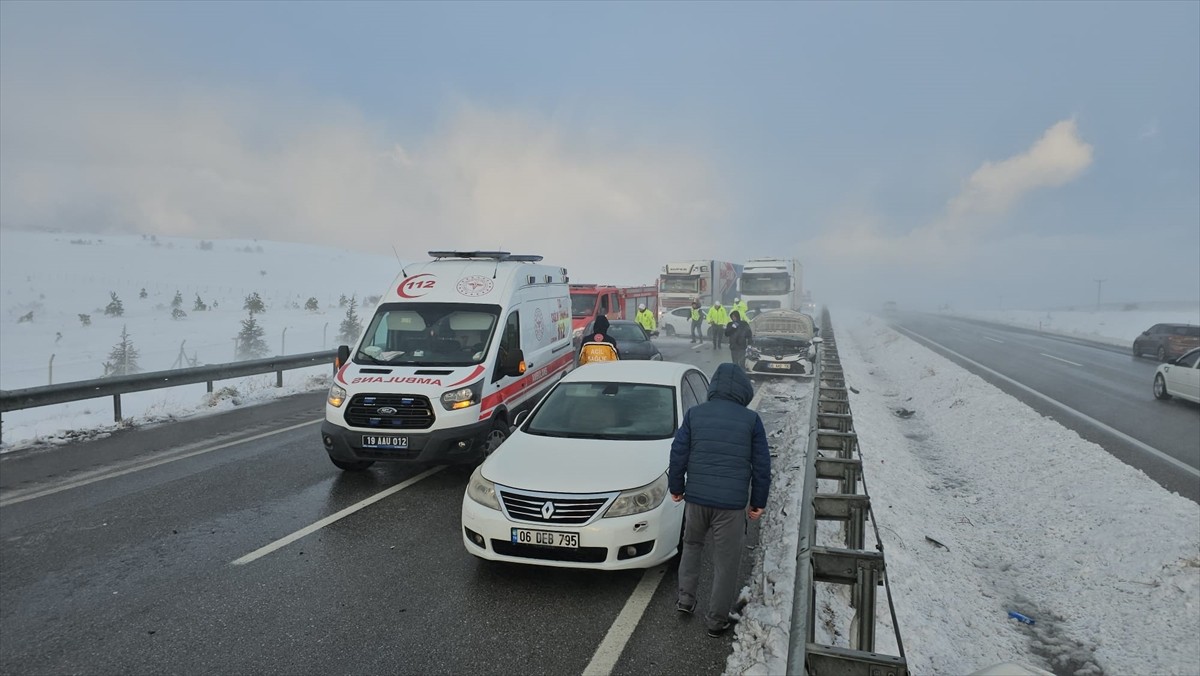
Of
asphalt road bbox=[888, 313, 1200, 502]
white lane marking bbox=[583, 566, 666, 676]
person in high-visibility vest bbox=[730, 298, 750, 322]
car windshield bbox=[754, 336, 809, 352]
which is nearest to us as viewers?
white lane marking bbox=[583, 566, 666, 676]

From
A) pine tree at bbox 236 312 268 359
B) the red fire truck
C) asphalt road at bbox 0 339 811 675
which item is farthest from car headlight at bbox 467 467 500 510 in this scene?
pine tree at bbox 236 312 268 359

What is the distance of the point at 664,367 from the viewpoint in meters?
7.11

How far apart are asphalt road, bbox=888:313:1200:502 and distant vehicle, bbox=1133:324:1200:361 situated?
0.60 metres

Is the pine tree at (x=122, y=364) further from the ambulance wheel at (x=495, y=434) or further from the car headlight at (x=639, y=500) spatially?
the car headlight at (x=639, y=500)

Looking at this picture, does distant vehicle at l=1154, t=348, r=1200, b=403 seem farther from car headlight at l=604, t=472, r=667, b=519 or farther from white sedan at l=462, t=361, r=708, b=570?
car headlight at l=604, t=472, r=667, b=519

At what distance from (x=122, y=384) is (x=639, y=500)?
10594 mm

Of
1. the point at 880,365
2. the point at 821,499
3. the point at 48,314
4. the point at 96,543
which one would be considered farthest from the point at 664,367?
the point at 48,314

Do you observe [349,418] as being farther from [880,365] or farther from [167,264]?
[167,264]

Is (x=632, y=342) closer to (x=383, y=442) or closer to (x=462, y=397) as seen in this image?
(x=462, y=397)

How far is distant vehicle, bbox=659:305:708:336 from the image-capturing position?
2977cm

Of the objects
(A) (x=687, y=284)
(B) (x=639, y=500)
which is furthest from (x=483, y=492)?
(A) (x=687, y=284)

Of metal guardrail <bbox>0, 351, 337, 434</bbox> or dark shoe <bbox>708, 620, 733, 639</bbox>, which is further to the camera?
metal guardrail <bbox>0, 351, 337, 434</bbox>

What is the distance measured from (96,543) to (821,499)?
638 centimetres

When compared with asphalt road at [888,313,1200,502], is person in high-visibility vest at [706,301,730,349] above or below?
above
